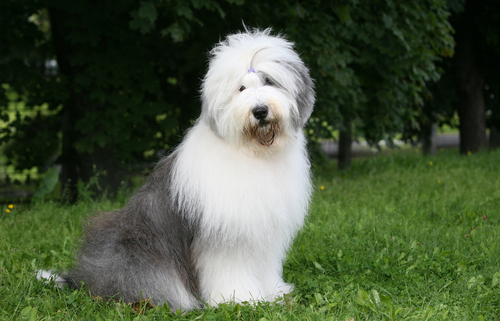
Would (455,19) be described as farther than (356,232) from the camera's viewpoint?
Yes

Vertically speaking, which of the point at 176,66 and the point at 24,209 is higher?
the point at 176,66

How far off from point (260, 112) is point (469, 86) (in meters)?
9.67

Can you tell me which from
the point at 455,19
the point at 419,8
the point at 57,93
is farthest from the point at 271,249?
the point at 455,19

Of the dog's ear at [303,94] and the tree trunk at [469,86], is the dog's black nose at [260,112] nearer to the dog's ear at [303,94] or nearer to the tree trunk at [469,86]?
the dog's ear at [303,94]

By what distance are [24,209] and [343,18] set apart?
4627mm

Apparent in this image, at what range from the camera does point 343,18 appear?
5891 mm

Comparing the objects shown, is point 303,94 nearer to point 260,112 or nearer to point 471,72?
point 260,112

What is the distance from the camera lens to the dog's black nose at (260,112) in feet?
8.51

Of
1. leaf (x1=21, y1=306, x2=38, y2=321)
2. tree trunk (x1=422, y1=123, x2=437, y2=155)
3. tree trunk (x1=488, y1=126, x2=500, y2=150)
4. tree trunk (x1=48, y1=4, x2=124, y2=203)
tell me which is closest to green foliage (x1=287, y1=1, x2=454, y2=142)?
tree trunk (x1=48, y1=4, x2=124, y2=203)

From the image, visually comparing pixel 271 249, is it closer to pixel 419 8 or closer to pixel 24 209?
pixel 24 209

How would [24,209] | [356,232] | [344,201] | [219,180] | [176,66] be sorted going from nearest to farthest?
[219,180] → [356,232] → [24,209] → [344,201] → [176,66]

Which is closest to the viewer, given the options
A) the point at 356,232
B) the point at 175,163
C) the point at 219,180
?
the point at 219,180

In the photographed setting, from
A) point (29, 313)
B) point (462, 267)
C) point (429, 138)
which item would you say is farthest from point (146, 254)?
point (429, 138)

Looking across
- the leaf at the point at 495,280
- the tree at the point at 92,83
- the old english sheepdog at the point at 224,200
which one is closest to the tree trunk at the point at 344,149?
the tree at the point at 92,83
